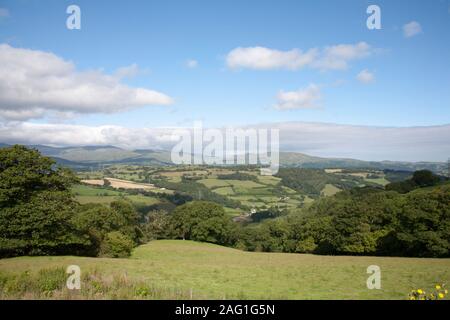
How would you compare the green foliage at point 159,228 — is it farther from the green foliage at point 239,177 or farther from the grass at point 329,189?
the grass at point 329,189

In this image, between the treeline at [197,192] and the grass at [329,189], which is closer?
the treeline at [197,192]

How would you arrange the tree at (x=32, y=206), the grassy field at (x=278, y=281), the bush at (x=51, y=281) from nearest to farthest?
the bush at (x=51, y=281) → the grassy field at (x=278, y=281) → the tree at (x=32, y=206)

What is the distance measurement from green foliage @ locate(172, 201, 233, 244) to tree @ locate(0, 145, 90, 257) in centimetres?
4123

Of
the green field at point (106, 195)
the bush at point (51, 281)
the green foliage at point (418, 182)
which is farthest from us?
the green field at point (106, 195)

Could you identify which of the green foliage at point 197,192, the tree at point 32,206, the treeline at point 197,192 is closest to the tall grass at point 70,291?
the tree at point 32,206

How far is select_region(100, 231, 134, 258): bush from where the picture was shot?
44375mm

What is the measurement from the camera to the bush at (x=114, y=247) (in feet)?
146

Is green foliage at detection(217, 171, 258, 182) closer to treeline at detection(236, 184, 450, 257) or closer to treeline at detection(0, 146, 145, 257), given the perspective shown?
treeline at detection(236, 184, 450, 257)

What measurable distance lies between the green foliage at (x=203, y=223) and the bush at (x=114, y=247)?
31.5m

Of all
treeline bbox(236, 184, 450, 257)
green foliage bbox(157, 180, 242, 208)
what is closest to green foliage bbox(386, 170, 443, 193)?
treeline bbox(236, 184, 450, 257)

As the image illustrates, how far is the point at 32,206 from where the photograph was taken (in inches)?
1340

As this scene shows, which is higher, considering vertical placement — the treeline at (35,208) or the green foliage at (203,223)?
the treeline at (35,208)
